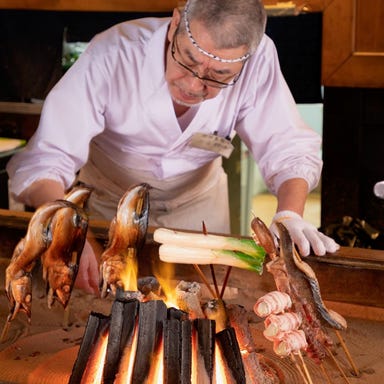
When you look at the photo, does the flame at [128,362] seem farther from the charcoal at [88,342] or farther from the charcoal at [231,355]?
the charcoal at [231,355]

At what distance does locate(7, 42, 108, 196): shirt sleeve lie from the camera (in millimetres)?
3098

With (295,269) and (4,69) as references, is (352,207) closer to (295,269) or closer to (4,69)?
(4,69)

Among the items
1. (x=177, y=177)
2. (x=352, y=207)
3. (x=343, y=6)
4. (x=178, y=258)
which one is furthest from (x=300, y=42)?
(x=178, y=258)

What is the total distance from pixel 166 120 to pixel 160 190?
44 centimetres

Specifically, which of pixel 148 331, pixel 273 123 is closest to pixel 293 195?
pixel 273 123

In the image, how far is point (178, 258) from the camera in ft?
7.78

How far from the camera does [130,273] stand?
2.47 m

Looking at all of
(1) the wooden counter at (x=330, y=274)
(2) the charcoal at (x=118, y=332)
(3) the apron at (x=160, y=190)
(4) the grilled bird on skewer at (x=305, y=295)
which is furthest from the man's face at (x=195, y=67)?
(2) the charcoal at (x=118, y=332)

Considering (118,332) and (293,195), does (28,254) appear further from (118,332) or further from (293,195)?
(293,195)

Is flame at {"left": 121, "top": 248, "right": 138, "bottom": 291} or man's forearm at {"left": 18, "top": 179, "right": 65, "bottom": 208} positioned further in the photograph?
man's forearm at {"left": 18, "top": 179, "right": 65, "bottom": 208}

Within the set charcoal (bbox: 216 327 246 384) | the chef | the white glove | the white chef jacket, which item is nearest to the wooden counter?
the white glove

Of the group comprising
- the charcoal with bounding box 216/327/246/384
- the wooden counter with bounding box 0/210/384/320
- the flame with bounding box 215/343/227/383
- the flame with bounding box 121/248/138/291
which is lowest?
the wooden counter with bounding box 0/210/384/320

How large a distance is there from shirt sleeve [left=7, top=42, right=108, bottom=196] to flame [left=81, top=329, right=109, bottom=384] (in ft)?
3.22

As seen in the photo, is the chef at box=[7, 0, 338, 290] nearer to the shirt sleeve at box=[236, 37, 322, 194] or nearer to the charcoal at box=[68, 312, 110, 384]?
the shirt sleeve at box=[236, 37, 322, 194]
